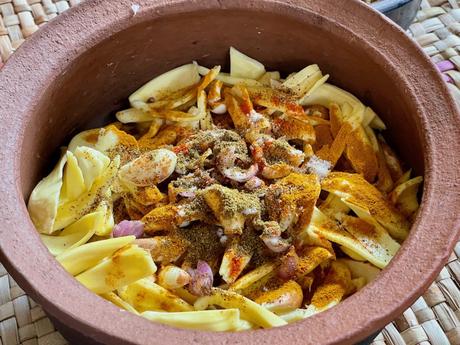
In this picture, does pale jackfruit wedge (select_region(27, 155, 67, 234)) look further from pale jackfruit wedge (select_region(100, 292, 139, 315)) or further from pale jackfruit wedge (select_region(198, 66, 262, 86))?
pale jackfruit wedge (select_region(198, 66, 262, 86))

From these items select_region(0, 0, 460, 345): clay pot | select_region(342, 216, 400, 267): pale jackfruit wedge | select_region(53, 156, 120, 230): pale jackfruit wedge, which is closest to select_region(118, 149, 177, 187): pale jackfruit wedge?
select_region(53, 156, 120, 230): pale jackfruit wedge

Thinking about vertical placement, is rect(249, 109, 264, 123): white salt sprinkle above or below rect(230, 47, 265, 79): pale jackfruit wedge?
below

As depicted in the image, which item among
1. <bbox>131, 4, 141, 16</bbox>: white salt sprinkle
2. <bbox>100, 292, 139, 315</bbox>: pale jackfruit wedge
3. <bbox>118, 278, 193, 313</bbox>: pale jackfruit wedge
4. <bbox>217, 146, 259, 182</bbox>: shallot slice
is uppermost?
<bbox>131, 4, 141, 16</bbox>: white salt sprinkle

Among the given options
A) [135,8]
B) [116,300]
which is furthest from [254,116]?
[116,300]

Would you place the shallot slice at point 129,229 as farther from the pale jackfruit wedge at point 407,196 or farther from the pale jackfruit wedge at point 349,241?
the pale jackfruit wedge at point 407,196

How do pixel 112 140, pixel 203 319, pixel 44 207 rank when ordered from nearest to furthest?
1. pixel 203 319
2. pixel 44 207
3. pixel 112 140

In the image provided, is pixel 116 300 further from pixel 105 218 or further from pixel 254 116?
pixel 254 116
